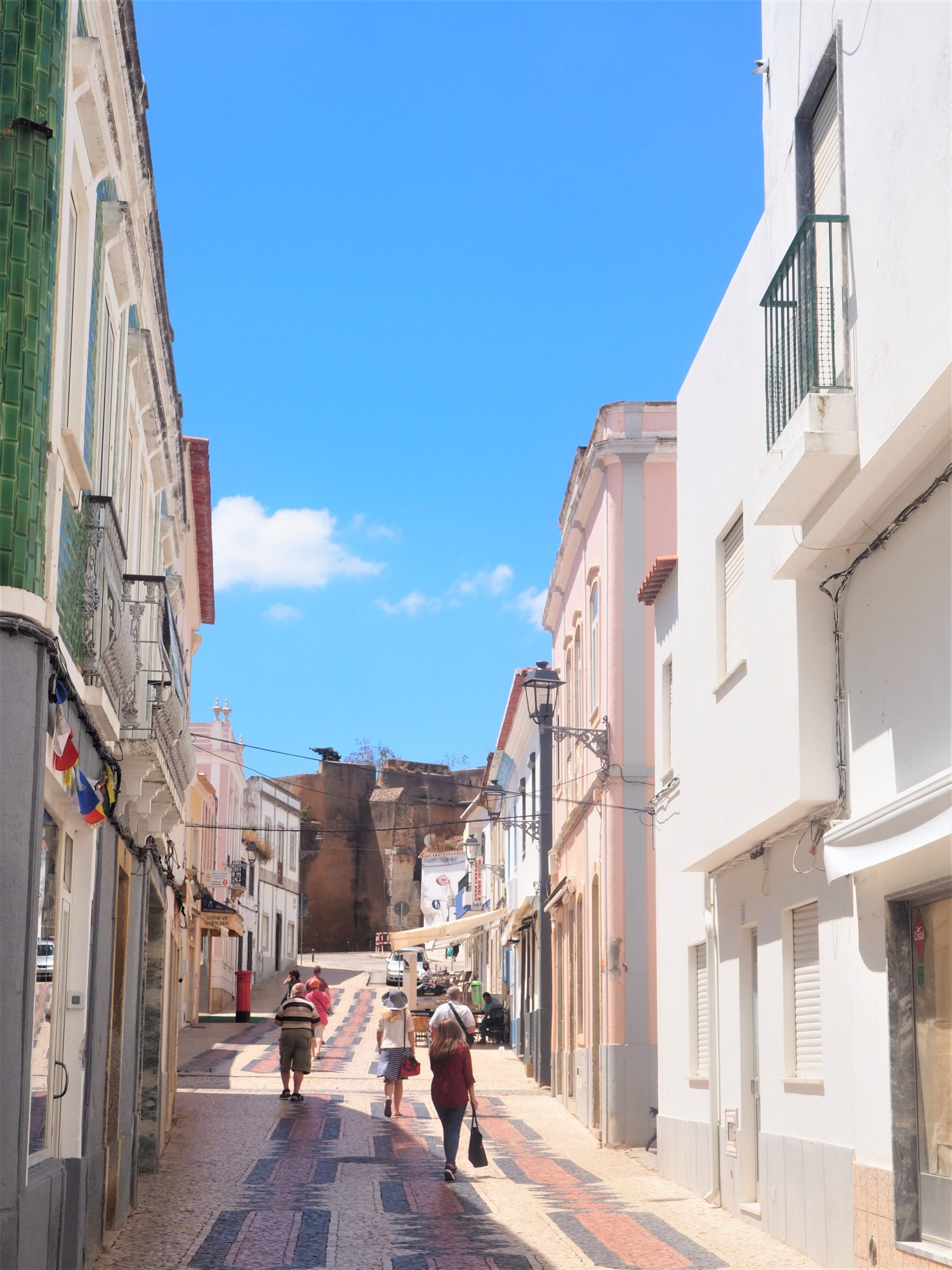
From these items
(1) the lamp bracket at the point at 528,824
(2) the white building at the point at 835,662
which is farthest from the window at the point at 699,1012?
(1) the lamp bracket at the point at 528,824

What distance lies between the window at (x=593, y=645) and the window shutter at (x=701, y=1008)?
254 inches

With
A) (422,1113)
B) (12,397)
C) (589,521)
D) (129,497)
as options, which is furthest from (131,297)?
(422,1113)

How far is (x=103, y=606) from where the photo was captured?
9.34m

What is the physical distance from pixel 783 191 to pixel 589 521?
11599 mm

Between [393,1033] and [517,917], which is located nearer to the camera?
[393,1033]

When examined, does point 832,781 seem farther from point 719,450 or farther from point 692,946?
point 692,946

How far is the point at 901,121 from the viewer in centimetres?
839

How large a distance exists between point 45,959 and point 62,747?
1.23 m

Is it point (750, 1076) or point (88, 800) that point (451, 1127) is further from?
point (88, 800)

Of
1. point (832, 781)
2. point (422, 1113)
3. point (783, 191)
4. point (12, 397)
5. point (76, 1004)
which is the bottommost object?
point (422, 1113)

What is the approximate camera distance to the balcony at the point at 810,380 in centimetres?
902

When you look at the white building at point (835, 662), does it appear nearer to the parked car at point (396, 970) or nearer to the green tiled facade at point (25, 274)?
the green tiled facade at point (25, 274)

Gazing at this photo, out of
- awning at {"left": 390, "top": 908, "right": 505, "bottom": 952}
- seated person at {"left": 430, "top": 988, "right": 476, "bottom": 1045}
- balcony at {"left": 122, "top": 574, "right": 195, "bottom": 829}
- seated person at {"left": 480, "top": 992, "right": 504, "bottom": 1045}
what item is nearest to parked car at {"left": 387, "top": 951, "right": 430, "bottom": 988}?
awning at {"left": 390, "top": 908, "right": 505, "bottom": 952}

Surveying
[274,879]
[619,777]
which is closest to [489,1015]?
[619,777]
